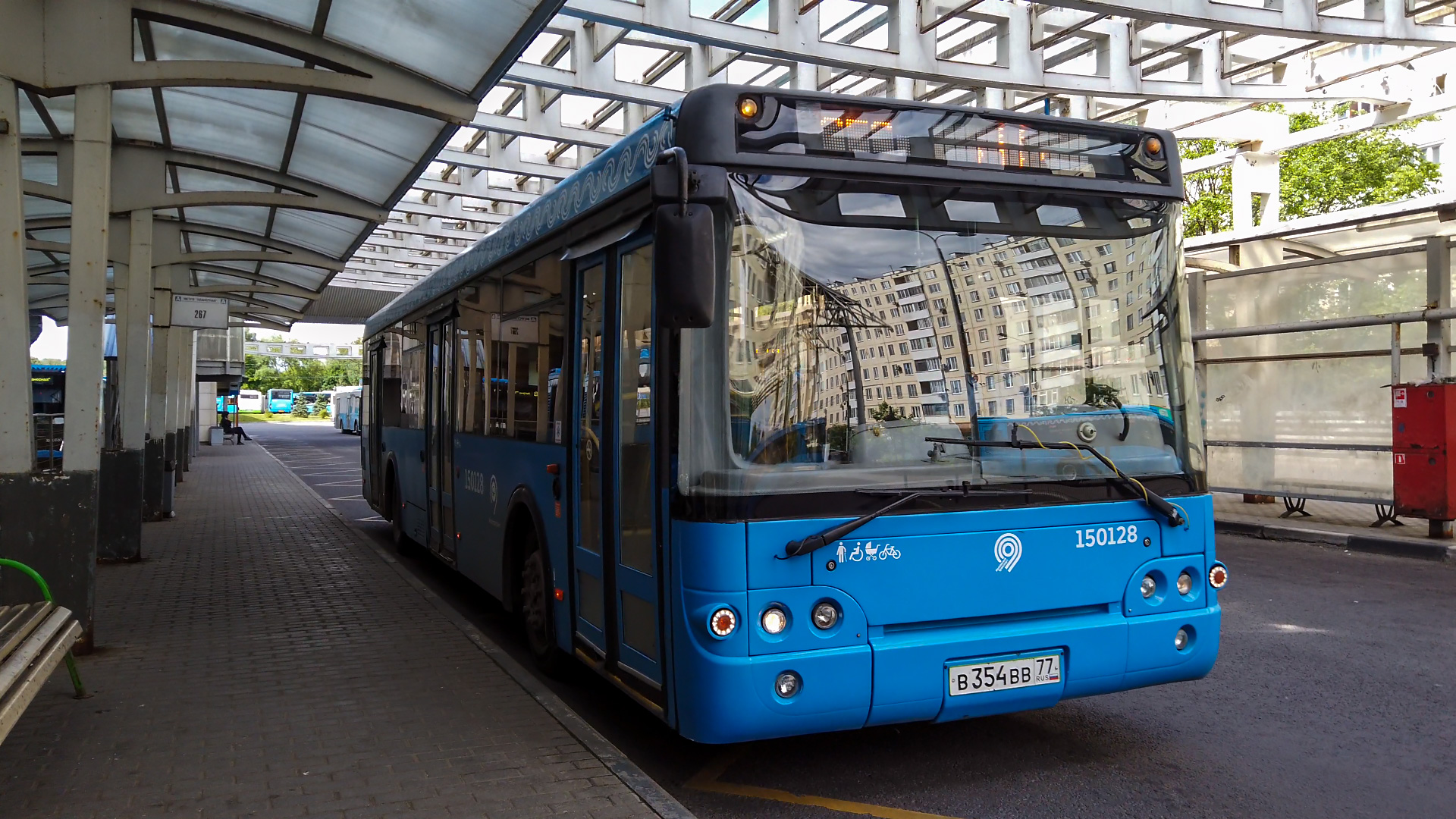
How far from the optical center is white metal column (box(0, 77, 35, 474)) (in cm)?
661

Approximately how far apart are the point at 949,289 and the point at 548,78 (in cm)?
1176

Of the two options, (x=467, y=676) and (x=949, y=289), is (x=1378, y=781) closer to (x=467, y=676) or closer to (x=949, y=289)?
(x=949, y=289)

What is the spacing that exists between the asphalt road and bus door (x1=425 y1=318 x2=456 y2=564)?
201 centimetres

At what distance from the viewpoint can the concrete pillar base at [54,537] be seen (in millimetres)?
6883

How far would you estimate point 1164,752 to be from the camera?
5238mm

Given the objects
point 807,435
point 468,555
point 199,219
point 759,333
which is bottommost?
point 468,555

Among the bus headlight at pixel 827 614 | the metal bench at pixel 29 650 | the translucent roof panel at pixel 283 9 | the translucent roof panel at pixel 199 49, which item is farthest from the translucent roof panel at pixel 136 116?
the bus headlight at pixel 827 614

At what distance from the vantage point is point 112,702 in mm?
5965

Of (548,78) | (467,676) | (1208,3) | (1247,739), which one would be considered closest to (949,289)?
(1247,739)

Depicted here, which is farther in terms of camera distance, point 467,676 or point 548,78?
point 548,78

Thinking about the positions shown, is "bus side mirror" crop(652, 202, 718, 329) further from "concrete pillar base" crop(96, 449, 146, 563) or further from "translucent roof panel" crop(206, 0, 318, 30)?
"concrete pillar base" crop(96, 449, 146, 563)

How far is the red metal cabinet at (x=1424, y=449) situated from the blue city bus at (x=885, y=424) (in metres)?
8.46

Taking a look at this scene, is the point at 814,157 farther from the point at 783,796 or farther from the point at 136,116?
the point at 136,116

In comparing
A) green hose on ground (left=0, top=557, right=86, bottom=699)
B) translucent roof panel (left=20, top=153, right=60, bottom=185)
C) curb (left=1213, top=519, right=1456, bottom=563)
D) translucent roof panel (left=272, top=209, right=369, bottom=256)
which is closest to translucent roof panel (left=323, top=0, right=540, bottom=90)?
green hose on ground (left=0, top=557, right=86, bottom=699)
